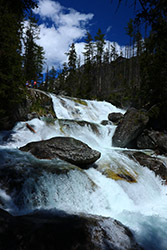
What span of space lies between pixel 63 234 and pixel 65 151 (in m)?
4.04

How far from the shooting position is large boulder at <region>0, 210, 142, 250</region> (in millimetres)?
2195

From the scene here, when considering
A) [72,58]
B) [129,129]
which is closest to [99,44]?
[72,58]

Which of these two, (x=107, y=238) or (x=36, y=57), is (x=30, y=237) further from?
(x=36, y=57)

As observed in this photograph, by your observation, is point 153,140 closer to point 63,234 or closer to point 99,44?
point 63,234

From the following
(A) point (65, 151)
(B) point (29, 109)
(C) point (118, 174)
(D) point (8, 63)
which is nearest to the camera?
(C) point (118, 174)

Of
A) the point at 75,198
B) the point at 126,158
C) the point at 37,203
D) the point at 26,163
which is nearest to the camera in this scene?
the point at 37,203

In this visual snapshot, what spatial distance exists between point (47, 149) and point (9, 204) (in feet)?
10.1

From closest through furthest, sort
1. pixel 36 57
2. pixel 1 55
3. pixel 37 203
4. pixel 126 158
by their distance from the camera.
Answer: pixel 37 203
pixel 1 55
pixel 126 158
pixel 36 57

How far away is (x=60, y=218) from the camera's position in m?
3.39

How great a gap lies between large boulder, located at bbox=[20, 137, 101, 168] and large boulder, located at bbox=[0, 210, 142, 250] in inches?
114

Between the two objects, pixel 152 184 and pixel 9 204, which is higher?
pixel 9 204

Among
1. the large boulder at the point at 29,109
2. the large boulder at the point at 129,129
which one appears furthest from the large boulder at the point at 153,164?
the large boulder at the point at 29,109

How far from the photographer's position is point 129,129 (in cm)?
1112

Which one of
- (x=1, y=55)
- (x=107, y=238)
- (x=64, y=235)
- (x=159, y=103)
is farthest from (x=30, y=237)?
(x=159, y=103)
